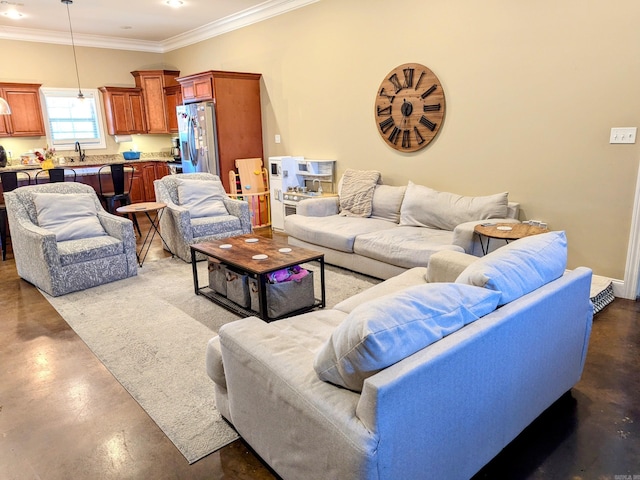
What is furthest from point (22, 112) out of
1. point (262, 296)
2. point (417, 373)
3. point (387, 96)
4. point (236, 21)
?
point (417, 373)

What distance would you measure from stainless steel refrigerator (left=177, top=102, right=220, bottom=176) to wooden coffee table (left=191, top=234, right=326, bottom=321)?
277 centimetres

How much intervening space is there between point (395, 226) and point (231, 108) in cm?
332

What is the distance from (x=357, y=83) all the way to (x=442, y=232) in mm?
2194

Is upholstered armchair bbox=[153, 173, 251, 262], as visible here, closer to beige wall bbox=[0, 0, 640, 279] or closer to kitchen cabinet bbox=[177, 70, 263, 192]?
kitchen cabinet bbox=[177, 70, 263, 192]

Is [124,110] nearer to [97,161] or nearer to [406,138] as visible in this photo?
A: [97,161]

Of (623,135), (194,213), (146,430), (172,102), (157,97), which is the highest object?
(157,97)

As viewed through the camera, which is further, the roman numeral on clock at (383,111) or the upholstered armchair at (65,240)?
the roman numeral on clock at (383,111)

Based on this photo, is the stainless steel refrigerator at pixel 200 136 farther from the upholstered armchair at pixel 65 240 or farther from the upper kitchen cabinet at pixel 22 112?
the upper kitchen cabinet at pixel 22 112

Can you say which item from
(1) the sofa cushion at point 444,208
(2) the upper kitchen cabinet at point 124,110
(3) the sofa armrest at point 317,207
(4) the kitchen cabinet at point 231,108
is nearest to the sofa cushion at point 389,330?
(1) the sofa cushion at point 444,208

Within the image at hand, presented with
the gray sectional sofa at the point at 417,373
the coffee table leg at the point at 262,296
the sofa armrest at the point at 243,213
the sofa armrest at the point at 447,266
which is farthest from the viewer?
the sofa armrest at the point at 243,213

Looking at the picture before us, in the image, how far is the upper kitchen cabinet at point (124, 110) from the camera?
8078 mm

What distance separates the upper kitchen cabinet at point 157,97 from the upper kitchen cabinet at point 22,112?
1732 millimetres

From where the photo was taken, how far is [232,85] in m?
6.33

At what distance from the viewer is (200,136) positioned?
21.0 feet
